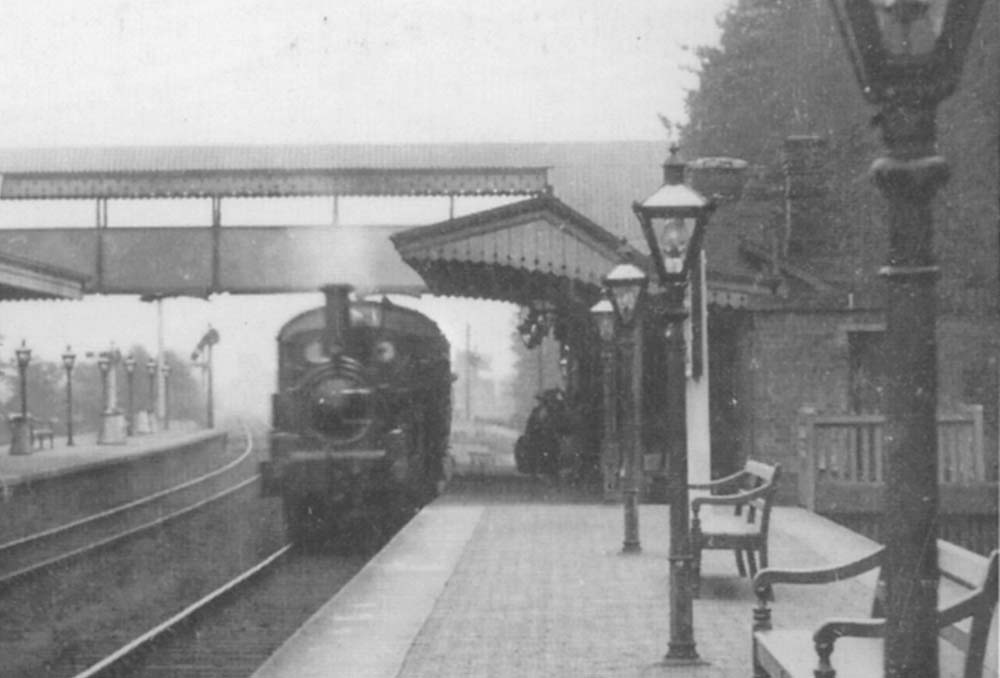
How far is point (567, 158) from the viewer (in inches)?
1167

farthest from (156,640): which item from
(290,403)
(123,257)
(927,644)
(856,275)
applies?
(123,257)

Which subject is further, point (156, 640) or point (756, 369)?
point (756, 369)

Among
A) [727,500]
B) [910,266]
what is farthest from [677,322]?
[910,266]

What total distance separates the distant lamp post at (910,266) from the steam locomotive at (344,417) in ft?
46.0

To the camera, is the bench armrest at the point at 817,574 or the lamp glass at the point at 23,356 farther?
the lamp glass at the point at 23,356

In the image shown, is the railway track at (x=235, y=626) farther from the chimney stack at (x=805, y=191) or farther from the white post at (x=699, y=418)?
the chimney stack at (x=805, y=191)

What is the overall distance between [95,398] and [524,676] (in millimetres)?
44352

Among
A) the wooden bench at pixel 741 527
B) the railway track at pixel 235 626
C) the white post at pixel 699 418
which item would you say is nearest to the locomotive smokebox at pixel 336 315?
the railway track at pixel 235 626

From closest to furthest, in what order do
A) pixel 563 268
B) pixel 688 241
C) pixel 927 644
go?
pixel 927 644 → pixel 688 241 → pixel 563 268

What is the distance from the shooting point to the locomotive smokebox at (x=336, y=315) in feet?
59.3

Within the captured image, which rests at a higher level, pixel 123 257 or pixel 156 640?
pixel 123 257

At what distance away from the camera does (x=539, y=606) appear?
32.5 ft

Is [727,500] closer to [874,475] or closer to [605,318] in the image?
[605,318]

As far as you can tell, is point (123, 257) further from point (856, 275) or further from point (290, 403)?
point (856, 275)
